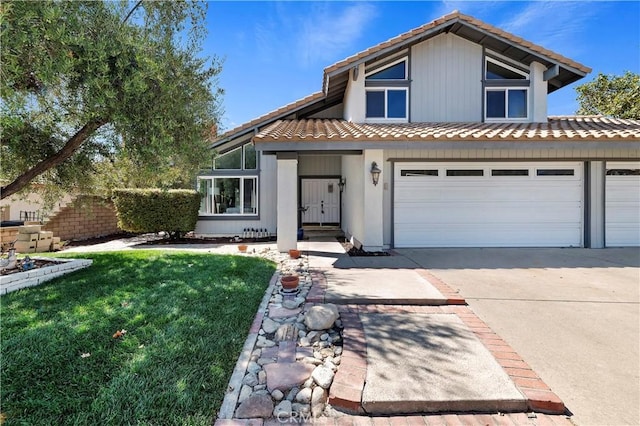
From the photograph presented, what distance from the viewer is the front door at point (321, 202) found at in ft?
47.6

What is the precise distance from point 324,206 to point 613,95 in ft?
76.1

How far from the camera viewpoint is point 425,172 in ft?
31.4

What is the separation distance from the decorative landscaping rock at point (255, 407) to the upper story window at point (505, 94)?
11.9 meters

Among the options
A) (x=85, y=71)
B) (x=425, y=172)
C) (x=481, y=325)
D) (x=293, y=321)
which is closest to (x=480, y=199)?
(x=425, y=172)

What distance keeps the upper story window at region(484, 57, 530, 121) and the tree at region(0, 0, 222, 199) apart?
960 centimetres

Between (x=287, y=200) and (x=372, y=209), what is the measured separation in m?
2.49

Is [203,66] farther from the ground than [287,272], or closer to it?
farther from the ground

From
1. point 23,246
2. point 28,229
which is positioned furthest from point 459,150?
point 23,246

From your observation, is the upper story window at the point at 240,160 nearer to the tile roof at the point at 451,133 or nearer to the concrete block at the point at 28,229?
the tile roof at the point at 451,133

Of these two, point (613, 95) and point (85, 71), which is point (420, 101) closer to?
point (85, 71)

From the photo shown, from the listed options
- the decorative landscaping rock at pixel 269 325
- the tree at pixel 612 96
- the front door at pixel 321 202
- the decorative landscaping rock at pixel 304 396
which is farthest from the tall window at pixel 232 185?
the tree at pixel 612 96

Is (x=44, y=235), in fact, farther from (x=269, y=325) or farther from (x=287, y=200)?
(x=269, y=325)

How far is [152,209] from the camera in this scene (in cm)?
1127

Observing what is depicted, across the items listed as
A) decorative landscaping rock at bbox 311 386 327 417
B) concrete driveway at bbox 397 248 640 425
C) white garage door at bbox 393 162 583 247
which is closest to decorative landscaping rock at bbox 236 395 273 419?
decorative landscaping rock at bbox 311 386 327 417
